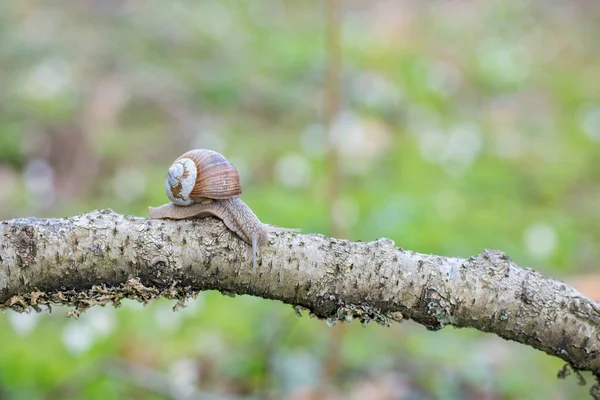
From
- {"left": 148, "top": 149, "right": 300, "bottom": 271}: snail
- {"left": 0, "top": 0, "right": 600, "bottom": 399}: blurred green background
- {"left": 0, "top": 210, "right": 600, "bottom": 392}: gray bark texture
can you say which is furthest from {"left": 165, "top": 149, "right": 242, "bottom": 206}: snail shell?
{"left": 0, "top": 0, "right": 600, "bottom": 399}: blurred green background

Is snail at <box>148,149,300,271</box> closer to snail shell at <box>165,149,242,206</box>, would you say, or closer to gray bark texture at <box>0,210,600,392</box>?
snail shell at <box>165,149,242,206</box>

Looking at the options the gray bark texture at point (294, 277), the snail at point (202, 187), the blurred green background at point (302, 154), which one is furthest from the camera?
the blurred green background at point (302, 154)

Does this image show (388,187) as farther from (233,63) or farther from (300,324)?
(233,63)

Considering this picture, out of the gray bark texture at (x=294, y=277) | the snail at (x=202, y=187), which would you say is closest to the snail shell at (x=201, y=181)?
the snail at (x=202, y=187)

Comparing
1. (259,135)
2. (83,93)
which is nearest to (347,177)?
(259,135)

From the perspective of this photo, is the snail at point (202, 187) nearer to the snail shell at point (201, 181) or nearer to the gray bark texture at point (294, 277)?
the snail shell at point (201, 181)

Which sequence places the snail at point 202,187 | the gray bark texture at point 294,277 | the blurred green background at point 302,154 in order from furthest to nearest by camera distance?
the blurred green background at point 302,154
the snail at point 202,187
the gray bark texture at point 294,277
